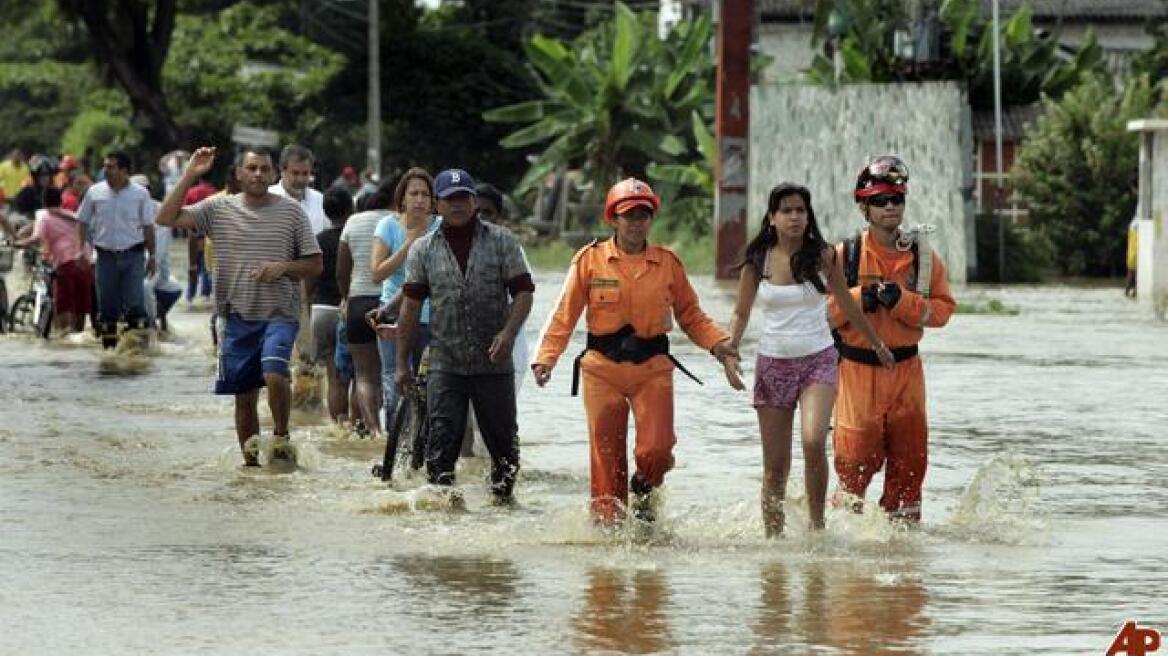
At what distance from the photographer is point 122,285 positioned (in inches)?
909

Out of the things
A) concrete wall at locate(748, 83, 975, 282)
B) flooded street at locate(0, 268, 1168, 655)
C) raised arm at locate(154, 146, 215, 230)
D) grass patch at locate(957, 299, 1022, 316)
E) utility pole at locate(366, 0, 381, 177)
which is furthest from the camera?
utility pole at locate(366, 0, 381, 177)

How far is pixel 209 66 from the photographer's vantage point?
2643 inches

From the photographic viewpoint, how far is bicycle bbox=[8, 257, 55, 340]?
24969 millimetres

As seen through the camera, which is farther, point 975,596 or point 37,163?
point 37,163

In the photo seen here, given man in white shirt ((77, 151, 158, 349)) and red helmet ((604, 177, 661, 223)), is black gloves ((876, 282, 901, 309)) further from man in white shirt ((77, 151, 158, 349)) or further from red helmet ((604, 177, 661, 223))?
man in white shirt ((77, 151, 158, 349))

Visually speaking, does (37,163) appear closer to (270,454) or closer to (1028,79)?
(270,454)

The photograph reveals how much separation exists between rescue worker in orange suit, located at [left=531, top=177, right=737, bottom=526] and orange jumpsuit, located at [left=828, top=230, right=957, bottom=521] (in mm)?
575

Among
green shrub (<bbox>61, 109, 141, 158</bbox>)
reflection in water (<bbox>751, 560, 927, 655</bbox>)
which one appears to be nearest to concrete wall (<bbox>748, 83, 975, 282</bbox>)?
reflection in water (<bbox>751, 560, 927, 655</bbox>)

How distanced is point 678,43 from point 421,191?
3416 cm

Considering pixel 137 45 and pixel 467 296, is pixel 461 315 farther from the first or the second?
pixel 137 45

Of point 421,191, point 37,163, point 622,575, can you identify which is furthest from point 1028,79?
point 622,575

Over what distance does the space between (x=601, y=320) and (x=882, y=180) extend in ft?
4.35

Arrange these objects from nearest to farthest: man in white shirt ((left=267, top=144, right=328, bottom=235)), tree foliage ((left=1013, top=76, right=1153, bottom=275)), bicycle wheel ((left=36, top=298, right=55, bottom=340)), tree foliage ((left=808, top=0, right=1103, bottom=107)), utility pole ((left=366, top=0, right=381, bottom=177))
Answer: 1. man in white shirt ((left=267, top=144, right=328, bottom=235))
2. bicycle wheel ((left=36, top=298, right=55, bottom=340))
3. tree foliage ((left=1013, top=76, right=1153, bottom=275))
4. tree foliage ((left=808, top=0, right=1103, bottom=107))
5. utility pole ((left=366, top=0, right=381, bottom=177))

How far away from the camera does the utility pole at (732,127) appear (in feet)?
120
